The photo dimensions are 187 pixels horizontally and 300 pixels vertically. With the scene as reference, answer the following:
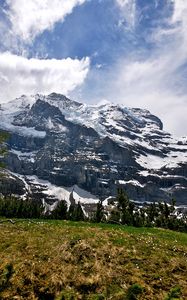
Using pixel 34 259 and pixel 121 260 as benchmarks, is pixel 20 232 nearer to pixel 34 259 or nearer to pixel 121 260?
pixel 34 259

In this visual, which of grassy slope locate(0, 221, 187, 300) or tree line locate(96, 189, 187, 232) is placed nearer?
grassy slope locate(0, 221, 187, 300)

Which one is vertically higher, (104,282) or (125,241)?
(125,241)

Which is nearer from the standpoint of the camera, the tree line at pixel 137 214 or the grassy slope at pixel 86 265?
the grassy slope at pixel 86 265

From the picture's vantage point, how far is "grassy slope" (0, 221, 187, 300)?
1675 centimetres

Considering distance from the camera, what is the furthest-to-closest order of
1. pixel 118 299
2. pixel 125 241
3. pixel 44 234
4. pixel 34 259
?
1. pixel 44 234
2. pixel 125 241
3. pixel 34 259
4. pixel 118 299

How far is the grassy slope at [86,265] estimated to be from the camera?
659 inches

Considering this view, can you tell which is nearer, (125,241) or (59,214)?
(125,241)

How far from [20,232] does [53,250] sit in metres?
5.23

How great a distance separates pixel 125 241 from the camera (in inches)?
893

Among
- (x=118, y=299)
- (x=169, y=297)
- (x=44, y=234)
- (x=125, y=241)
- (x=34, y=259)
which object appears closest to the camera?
(x=169, y=297)

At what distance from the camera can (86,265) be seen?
18781mm

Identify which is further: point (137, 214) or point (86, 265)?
point (137, 214)

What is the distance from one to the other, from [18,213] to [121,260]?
143 metres

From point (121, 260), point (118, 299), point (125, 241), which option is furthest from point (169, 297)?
point (125, 241)
